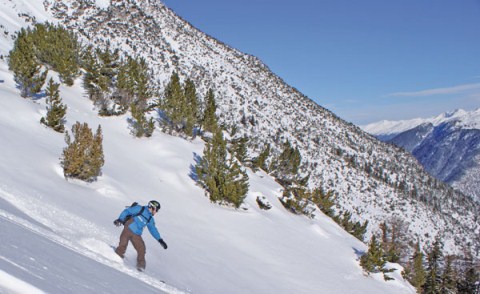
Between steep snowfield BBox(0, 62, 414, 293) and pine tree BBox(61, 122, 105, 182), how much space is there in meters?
0.47

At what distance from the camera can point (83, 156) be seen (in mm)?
15961

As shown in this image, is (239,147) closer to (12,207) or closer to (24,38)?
(24,38)

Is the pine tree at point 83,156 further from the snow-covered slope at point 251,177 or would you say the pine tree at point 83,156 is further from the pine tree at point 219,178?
the pine tree at point 219,178

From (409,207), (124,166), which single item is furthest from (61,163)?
(409,207)

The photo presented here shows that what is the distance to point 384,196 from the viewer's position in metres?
117

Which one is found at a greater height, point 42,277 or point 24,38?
point 24,38

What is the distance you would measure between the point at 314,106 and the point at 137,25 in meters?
77.5

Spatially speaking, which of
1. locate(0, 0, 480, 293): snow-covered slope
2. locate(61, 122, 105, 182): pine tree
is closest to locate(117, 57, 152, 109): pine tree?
locate(0, 0, 480, 293): snow-covered slope

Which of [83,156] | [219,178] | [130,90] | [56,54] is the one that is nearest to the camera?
[83,156]

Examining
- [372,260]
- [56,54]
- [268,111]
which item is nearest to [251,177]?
[372,260]

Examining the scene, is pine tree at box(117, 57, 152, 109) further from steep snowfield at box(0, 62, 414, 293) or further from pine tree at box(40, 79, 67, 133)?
pine tree at box(40, 79, 67, 133)

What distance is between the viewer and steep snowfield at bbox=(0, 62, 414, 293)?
5629mm

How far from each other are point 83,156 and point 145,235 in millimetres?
5255

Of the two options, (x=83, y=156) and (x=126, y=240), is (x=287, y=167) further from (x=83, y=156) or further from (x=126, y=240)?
(x=126, y=240)
